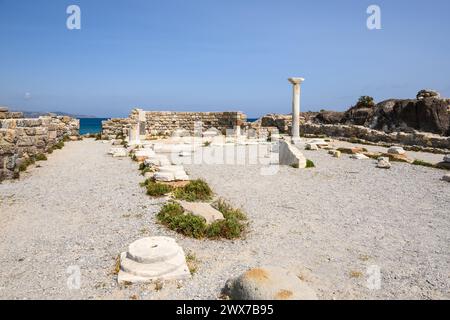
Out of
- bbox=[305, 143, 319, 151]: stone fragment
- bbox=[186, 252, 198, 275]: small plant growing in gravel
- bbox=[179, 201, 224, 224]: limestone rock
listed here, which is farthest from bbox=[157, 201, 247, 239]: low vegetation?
bbox=[305, 143, 319, 151]: stone fragment

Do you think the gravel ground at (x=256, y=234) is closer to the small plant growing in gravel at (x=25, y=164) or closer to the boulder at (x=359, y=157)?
the small plant growing in gravel at (x=25, y=164)

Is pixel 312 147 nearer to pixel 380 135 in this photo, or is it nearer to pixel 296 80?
pixel 296 80

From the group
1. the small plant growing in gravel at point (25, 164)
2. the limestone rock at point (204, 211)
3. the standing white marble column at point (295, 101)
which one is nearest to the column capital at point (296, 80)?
the standing white marble column at point (295, 101)

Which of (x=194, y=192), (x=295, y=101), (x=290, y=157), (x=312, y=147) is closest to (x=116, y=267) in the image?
(x=194, y=192)

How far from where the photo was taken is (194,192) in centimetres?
789

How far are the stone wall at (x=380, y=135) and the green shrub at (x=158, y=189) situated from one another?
14.7 metres

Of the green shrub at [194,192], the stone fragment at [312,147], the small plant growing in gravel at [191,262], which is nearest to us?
the small plant growing in gravel at [191,262]

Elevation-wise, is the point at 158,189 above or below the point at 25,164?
below

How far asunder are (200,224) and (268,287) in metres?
2.44

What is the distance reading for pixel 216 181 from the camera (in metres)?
9.76

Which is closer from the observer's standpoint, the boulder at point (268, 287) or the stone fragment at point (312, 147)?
the boulder at point (268, 287)

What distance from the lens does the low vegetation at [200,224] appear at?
18.3ft
